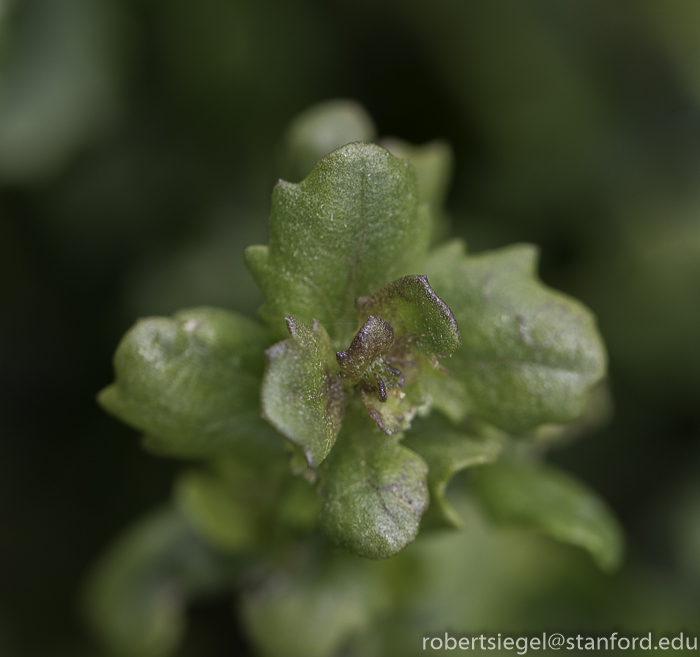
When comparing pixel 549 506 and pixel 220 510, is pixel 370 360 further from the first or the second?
pixel 220 510

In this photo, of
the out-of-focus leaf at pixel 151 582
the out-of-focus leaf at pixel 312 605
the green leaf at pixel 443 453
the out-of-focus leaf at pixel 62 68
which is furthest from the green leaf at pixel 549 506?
the out-of-focus leaf at pixel 62 68

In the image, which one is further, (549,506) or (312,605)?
(312,605)

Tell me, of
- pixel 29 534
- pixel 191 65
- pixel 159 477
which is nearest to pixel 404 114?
pixel 191 65

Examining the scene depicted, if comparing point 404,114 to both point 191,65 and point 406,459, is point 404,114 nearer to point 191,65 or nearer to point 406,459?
point 191,65

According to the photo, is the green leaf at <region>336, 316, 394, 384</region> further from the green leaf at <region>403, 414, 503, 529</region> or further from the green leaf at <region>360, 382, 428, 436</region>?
the green leaf at <region>403, 414, 503, 529</region>

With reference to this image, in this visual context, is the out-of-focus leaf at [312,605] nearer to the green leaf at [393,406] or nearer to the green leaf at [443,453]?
the green leaf at [443,453]

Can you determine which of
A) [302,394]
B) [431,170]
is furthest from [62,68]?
[302,394]

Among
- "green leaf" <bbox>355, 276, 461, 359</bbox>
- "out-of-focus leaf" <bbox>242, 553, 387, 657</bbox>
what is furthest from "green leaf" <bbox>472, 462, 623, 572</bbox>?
"green leaf" <bbox>355, 276, 461, 359</bbox>
